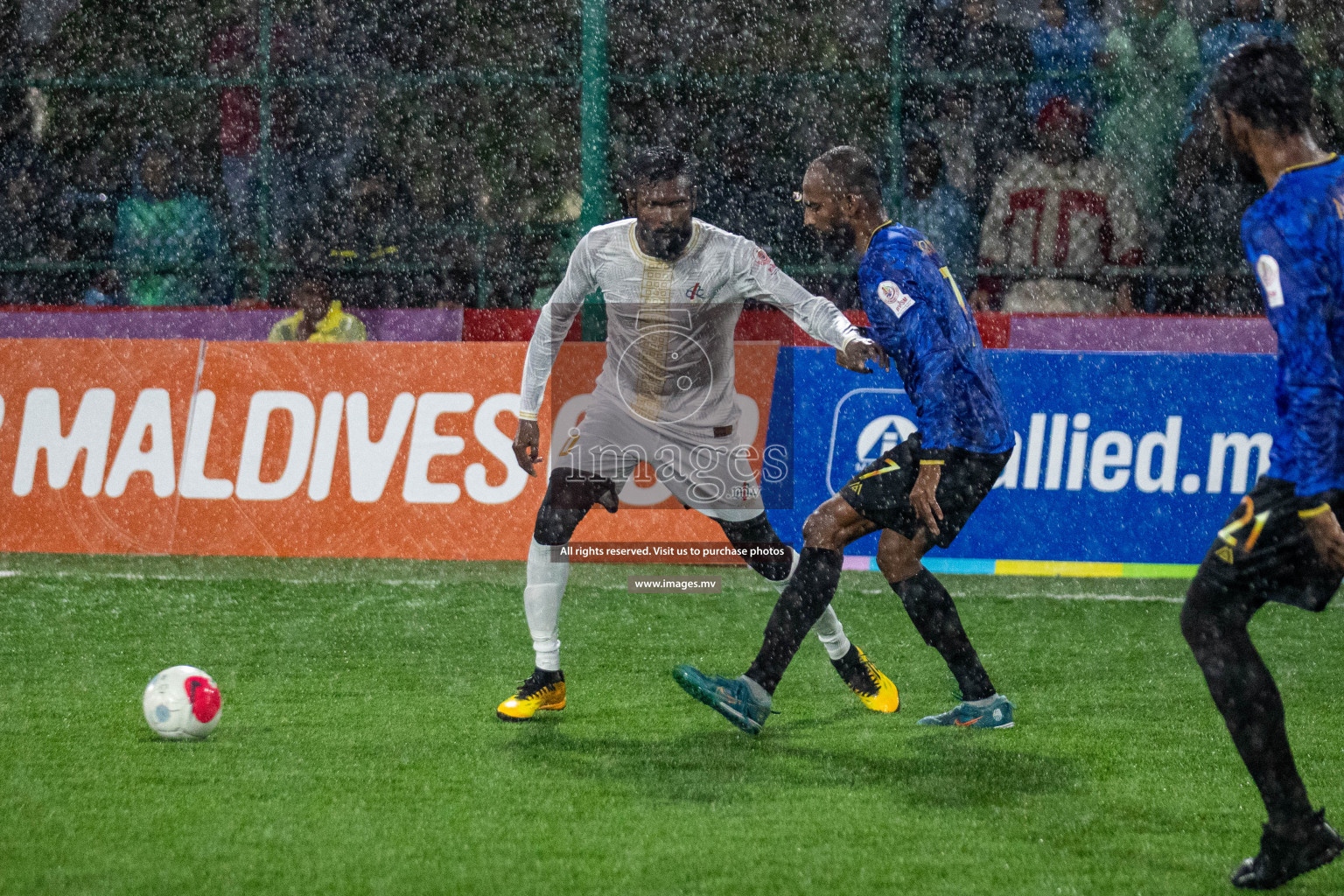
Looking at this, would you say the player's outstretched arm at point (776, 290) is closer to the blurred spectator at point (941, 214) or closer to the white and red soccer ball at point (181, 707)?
the white and red soccer ball at point (181, 707)

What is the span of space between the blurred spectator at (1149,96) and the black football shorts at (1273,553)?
7.61 m

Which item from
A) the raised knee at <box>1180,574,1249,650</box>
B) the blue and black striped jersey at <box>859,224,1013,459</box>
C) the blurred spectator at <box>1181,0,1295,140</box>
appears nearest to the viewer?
the raised knee at <box>1180,574,1249,650</box>

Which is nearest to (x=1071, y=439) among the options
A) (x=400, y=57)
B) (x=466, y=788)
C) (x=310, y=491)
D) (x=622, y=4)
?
(x=310, y=491)

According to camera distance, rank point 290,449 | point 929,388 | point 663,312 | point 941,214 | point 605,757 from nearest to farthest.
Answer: point 929,388 < point 605,757 < point 663,312 < point 290,449 < point 941,214

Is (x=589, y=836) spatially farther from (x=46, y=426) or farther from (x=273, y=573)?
(x=46, y=426)

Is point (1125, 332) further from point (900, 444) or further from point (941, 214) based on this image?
point (900, 444)

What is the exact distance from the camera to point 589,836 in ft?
13.8

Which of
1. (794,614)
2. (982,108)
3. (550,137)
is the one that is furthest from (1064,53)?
(794,614)

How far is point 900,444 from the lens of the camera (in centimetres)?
517

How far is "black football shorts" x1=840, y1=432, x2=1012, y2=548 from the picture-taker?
203 inches

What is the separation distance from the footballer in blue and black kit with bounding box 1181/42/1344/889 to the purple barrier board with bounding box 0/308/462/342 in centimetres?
822

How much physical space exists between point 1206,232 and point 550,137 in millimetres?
5168

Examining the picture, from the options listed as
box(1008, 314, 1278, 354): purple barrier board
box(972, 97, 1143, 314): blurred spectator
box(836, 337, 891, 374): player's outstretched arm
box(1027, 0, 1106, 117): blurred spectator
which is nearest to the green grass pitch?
box(836, 337, 891, 374): player's outstretched arm

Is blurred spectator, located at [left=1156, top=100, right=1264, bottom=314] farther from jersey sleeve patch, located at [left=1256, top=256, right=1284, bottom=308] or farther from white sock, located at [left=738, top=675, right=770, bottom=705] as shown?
jersey sleeve patch, located at [left=1256, top=256, right=1284, bottom=308]
